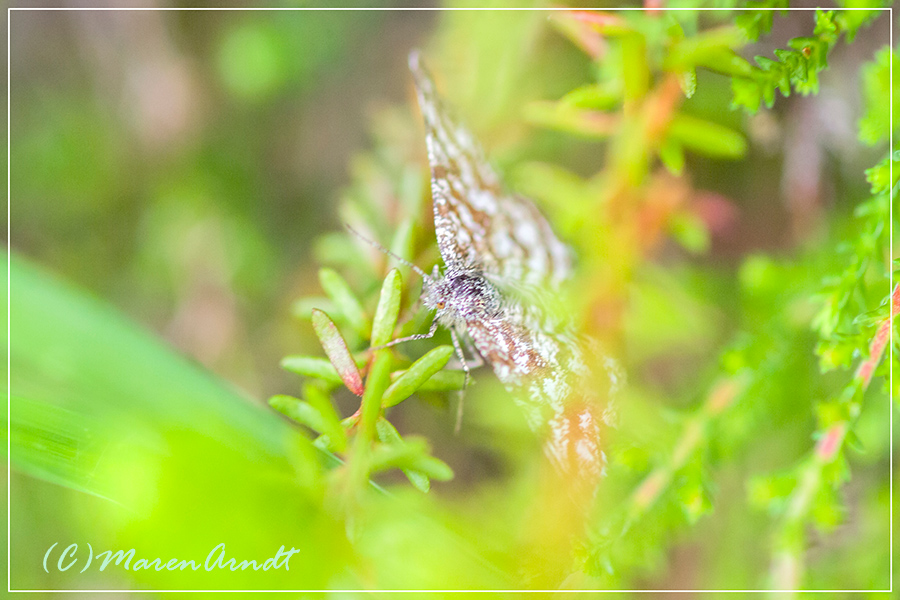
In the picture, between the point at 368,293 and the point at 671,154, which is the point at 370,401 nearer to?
the point at 368,293

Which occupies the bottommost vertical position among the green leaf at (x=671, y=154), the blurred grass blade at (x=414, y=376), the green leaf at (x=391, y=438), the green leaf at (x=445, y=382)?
the green leaf at (x=391, y=438)

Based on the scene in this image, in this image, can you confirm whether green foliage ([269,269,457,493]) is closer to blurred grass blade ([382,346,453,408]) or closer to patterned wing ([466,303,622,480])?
blurred grass blade ([382,346,453,408])

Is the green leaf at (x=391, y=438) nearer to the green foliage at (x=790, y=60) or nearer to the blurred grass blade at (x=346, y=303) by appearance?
the blurred grass blade at (x=346, y=303)

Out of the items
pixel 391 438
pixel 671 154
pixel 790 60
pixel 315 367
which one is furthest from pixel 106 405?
pixel 790 60

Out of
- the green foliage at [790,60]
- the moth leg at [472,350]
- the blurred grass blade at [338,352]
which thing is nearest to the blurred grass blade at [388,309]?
the blurred grass blade at [338,352]

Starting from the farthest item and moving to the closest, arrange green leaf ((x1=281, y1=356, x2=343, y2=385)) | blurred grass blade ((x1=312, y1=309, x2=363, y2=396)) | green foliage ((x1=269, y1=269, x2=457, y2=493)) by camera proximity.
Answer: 1. green leaf ((x1=281, y1=356, x2=343, y2=385))
2. blurred grass blade ((x1=312, y1=309, x2=363, y2=396))
3. green foliage ((x1=269, y1=269, x2=457, y2=493))

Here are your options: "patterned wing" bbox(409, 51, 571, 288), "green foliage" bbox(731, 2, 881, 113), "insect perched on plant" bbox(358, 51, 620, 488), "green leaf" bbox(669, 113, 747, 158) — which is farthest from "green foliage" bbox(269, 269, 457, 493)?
"green leaf" bbox(669, 113, 747, 158)
